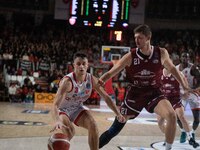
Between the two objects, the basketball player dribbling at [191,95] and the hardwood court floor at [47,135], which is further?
the basketball player dribbling at [191,95]

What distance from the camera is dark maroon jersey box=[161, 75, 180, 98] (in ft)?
20.4

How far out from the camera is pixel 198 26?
73.5ft

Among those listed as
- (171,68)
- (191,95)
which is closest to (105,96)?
(171,68)

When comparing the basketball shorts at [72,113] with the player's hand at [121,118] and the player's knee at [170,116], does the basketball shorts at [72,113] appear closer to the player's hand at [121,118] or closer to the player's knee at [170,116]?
the player's hand at [121,118]

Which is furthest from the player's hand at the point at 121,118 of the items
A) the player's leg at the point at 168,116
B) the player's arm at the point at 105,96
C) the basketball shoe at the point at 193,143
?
the basketball shoe at the point at 193,143

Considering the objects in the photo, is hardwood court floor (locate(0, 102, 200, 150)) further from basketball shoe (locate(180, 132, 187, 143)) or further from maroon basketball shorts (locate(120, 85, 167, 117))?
maroon basketball shorts (locate(120, 85, 167, 117))

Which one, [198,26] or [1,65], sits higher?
[198,26]

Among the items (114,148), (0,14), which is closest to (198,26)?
(0,14)

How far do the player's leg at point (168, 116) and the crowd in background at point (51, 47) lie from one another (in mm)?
9326

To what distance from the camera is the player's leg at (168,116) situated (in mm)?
4367

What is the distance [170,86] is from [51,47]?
44.1 ft

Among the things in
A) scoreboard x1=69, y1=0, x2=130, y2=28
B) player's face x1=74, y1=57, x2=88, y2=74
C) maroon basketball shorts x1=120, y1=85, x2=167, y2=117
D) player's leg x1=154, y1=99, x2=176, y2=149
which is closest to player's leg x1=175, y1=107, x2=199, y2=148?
maroon basketball shorts x1=120, y1=85, x2=167, y2=117

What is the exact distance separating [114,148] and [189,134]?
1.32 m

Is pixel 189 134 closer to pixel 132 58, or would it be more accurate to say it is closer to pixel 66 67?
pixel 132 58
